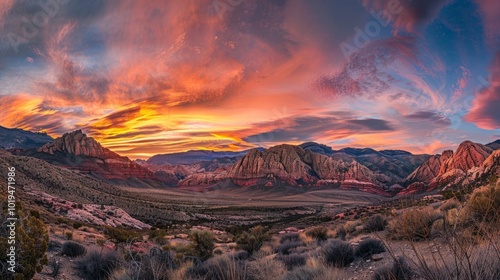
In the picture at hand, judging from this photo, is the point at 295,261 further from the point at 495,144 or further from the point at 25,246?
the point at 495,144

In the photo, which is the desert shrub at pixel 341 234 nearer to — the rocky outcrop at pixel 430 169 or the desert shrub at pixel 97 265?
the desert shrub at pixel 97 265

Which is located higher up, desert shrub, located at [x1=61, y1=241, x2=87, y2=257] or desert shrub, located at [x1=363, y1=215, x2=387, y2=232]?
desert shrub, located at [x1=363, y1=215, x2=387, y2=232]

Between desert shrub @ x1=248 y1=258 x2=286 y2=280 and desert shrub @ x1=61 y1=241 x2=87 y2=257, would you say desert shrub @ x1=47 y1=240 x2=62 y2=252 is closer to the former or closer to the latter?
desert shrub @ x1=61 y1=241 x2=87 y2=257

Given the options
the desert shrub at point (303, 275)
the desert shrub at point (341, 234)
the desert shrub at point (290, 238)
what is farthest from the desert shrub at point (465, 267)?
the desert shrub at point (290, 238)

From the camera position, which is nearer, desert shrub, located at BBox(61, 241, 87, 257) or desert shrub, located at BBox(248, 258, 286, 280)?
desert shrub, located at BBox(248, 258, 286, 280)

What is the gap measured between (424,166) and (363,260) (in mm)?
207271

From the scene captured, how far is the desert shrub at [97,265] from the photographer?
11.4 m

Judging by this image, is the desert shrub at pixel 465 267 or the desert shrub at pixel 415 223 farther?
the desert shrub at pixel 415 223

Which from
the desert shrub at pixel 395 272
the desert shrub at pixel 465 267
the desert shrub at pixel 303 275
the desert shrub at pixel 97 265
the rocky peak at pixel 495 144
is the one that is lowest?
the desert shrub at pixel 97 265

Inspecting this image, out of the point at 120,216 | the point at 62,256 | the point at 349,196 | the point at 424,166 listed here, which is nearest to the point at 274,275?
the point at 62,256

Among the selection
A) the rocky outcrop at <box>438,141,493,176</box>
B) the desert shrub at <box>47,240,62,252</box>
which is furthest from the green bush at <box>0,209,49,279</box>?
the rocky outcrop at <box>438,141,493,176</box>

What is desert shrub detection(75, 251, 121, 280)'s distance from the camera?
37.3 ft

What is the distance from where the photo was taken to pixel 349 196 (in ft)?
609

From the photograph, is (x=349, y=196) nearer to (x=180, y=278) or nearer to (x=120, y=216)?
(x=120, y=216)
